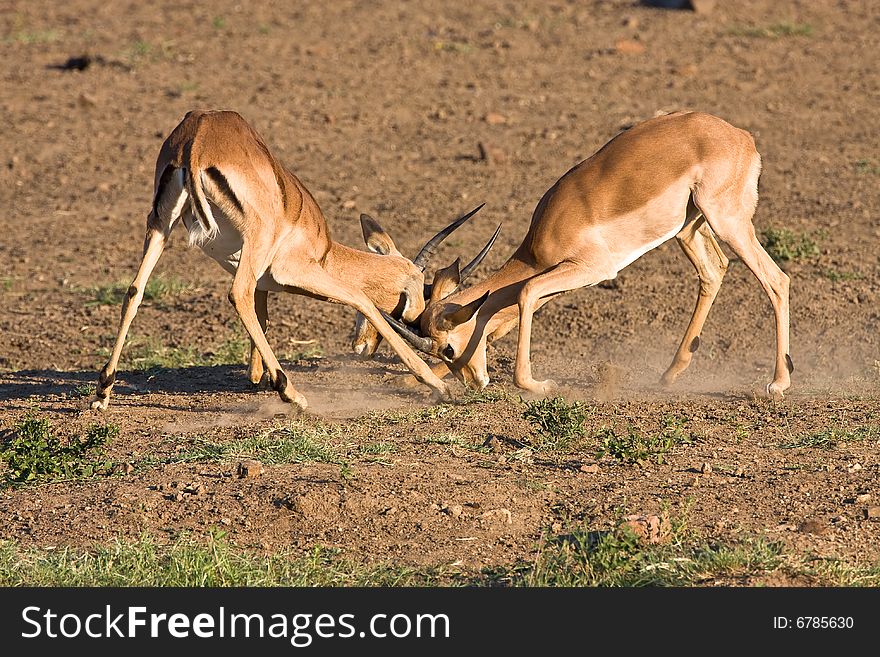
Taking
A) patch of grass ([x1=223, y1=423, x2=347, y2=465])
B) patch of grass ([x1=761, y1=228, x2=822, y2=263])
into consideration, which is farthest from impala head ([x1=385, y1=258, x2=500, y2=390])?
patch of grass ([x1=761, y1=228, x2=822, y2=263])

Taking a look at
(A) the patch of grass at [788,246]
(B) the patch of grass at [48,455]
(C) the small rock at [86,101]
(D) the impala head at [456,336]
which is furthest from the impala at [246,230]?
(C) the small rock at [86,101]

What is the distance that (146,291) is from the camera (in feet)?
35.3

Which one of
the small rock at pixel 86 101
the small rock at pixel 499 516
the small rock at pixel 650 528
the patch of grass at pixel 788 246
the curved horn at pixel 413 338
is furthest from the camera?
the small rock at pixel 86 101

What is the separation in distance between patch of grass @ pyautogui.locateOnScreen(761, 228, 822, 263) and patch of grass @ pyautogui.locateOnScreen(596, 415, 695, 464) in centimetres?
444

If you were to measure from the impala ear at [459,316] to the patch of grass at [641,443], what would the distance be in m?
1.68

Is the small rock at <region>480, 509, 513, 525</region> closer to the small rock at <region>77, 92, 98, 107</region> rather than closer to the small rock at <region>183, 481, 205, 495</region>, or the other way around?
the small rock at <region>183, 481, 205, 495</region>

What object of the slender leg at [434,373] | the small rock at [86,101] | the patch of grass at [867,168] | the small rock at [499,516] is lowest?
the small rock at [86,101]

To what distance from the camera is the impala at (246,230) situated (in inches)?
292

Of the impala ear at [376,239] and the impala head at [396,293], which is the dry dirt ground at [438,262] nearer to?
the impala head at [396,293]

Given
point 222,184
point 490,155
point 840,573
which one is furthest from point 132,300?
point 490,155

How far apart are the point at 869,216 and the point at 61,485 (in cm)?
850

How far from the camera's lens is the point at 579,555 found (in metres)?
5.06

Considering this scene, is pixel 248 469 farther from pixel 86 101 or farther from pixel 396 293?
pixel 86 101

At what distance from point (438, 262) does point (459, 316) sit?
10.6ft
